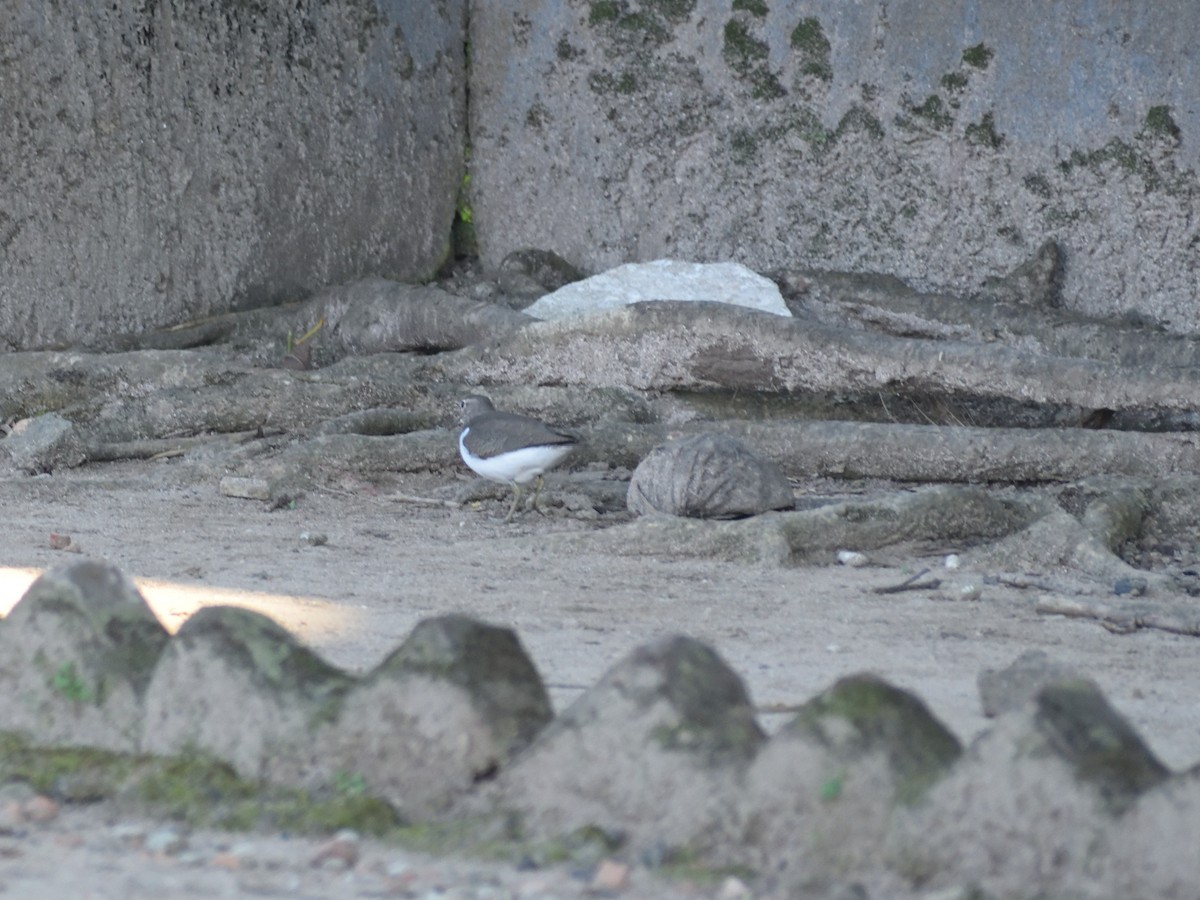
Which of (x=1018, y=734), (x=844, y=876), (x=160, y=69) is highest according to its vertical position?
(x=160, y=69)

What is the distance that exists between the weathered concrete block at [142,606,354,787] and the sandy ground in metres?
0.67

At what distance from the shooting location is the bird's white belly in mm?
Answer: 5516

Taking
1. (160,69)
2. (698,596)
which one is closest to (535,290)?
(160,69)

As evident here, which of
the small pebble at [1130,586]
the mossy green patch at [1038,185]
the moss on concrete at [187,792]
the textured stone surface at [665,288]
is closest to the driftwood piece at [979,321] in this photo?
the textured stone surface at [665,288]

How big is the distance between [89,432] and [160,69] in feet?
6.24

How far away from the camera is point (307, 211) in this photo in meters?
8.23

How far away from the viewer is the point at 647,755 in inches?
97.0

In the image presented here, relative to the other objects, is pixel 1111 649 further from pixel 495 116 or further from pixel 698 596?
pixel 495 116

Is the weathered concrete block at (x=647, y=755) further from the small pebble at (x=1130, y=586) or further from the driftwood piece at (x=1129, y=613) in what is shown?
the small pebble at (x=1130, y=586)

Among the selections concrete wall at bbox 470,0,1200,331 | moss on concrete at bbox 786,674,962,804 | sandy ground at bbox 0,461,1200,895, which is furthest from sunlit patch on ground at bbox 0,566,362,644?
concrete wall at bbox 470,0,1200,331

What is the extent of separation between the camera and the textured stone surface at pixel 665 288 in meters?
7.71

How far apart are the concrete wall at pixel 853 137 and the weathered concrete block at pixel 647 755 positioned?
577 centimetres

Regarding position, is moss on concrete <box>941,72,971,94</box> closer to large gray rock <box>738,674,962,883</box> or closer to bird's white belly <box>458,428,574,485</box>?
bird's white belly <box>458,428,574,485</box>

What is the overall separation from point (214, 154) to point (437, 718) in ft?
18.4
